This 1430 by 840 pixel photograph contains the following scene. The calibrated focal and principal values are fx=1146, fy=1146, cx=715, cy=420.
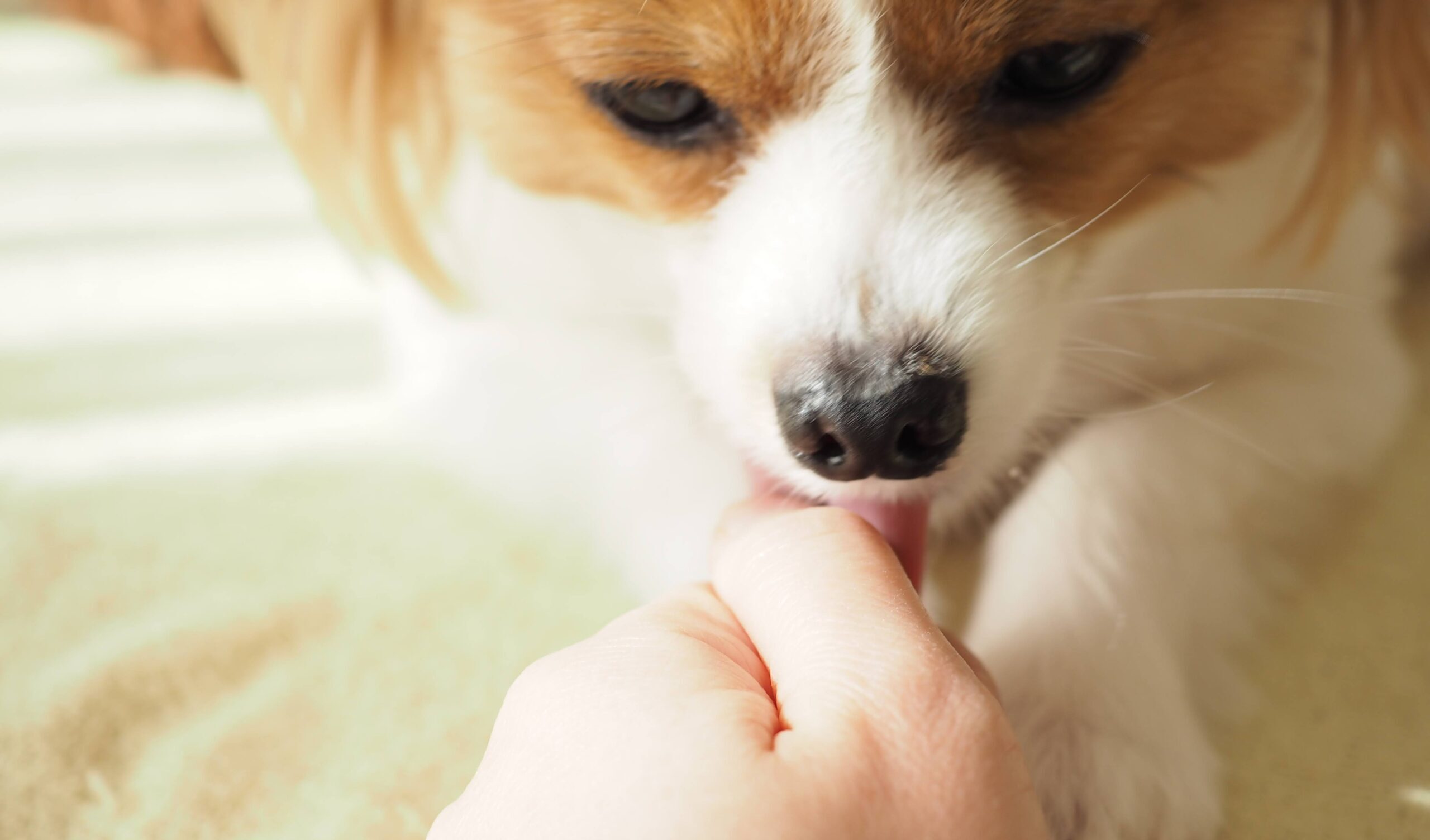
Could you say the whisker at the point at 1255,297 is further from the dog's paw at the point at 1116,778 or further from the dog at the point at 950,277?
the dog's paw at the point at 1116,778

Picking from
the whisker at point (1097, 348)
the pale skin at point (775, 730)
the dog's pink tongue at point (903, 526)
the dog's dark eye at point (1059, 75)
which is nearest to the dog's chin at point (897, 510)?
the dog's pink tongue at point (903, 526)

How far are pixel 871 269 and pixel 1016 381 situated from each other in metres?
0.15

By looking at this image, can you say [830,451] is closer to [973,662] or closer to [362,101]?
[973,662]

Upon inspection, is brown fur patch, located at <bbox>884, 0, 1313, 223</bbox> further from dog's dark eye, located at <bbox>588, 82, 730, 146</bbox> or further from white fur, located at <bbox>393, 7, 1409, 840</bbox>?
dog's dark eye, located at <bbox>588, 82, 730, 146</bbox>

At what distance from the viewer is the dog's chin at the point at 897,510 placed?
895 mm

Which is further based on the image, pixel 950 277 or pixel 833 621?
pixel 950 277

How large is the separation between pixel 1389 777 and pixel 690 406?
717 mm

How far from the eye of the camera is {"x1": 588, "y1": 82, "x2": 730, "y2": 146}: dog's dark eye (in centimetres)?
101

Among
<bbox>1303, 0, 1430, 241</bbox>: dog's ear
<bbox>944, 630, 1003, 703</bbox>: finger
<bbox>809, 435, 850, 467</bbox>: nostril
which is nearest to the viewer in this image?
<bbox>944, 630, 1003, 703</bbox>: finger

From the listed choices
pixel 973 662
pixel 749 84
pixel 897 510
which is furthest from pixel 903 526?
pixel 749 84

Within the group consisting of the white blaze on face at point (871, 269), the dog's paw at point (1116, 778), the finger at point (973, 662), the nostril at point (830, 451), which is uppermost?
the white blaze on face at point (871, 269)

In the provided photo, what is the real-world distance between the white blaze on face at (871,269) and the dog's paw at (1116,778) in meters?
0.22

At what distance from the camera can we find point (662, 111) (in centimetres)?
103

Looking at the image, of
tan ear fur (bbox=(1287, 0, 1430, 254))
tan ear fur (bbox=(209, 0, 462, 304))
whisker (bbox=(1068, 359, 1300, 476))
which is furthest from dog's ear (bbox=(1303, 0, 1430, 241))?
tan ear fur (bbox=(209, 0, 462, 304))
